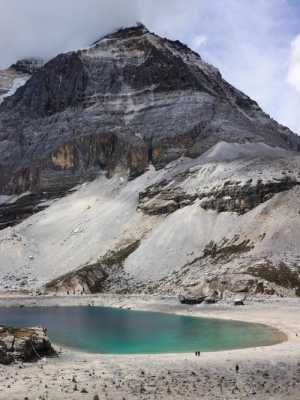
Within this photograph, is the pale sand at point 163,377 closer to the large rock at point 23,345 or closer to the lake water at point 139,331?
the large rock at point 23,345

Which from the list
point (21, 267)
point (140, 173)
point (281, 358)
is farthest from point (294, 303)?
point (140, 173)

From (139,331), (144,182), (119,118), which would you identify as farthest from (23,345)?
(119,118)

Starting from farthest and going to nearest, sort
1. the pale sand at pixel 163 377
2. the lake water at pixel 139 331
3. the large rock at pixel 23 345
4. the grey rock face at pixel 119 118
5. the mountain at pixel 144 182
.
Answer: the grey rock face at pixel 119 118 → the mountain at pixel 144 182 → the lake water at pixel 139 331 → the large rock at pixel 23 345 → the pale sand at pixel 163 377

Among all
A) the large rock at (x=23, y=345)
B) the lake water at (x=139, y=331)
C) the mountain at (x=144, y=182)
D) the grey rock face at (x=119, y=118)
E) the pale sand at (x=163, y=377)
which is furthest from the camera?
the grey rock face at (x=119, y=118)

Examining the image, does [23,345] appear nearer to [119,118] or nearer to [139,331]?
[139,331]

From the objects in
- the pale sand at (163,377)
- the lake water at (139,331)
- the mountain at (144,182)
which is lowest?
the lake water at (139,331)

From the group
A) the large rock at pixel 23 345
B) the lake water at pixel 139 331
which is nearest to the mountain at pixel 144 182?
the lake water at pixel 139 331

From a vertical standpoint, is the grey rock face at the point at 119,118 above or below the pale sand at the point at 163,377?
above
